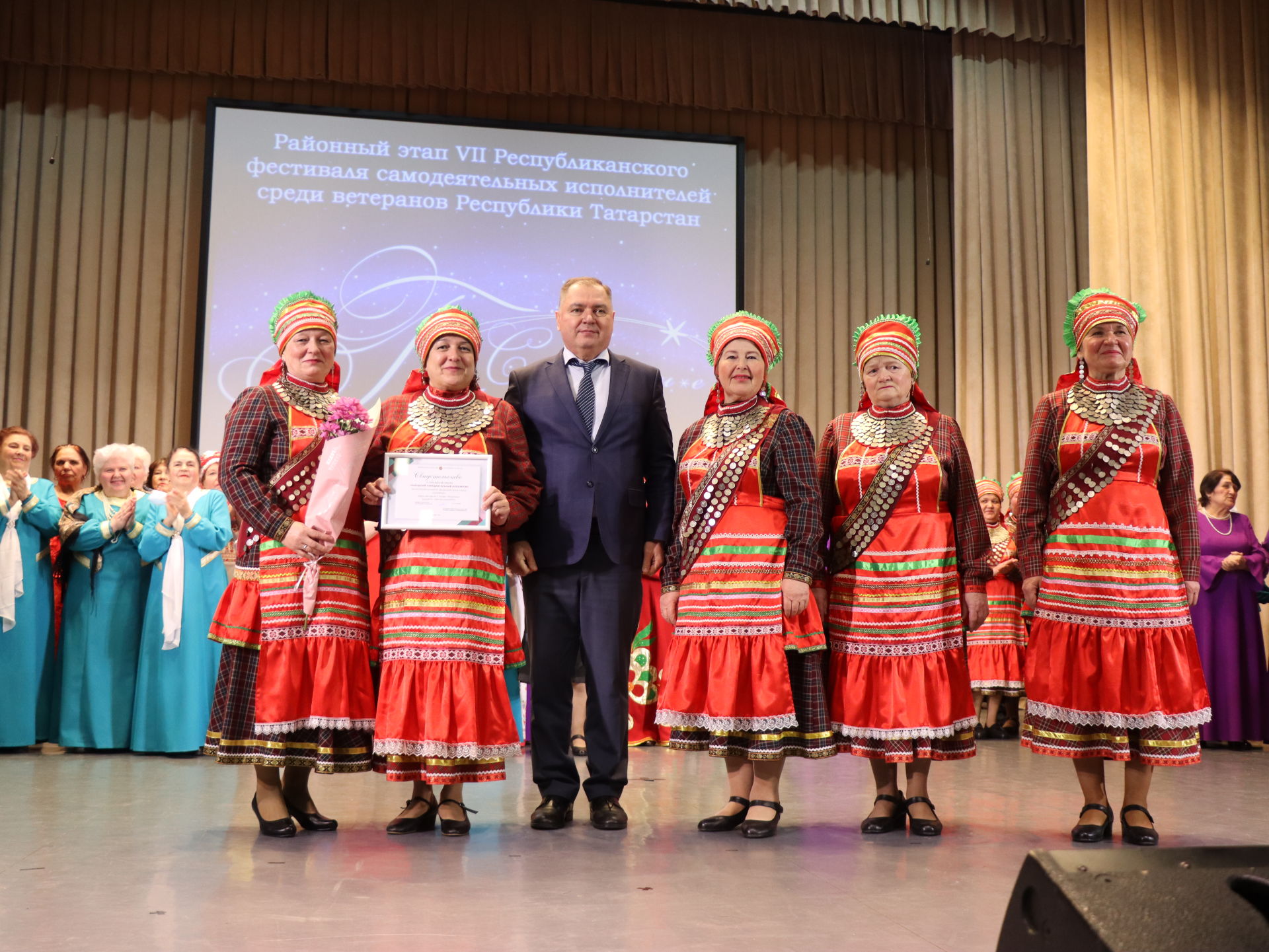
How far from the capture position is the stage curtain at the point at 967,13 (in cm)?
811

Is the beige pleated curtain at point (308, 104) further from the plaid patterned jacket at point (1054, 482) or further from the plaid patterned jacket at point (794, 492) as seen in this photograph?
the plaid patterned jacket at point (1054, 482)

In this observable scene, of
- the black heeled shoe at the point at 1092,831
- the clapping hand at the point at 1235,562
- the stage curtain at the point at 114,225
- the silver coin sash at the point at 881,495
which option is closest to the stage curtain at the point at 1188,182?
the clapping hand at the point at 1235,562

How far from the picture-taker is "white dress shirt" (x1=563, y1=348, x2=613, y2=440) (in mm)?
3617

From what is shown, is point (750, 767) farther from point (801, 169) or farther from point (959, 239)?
point (801, 169)

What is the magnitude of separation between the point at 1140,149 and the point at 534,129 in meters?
4.14

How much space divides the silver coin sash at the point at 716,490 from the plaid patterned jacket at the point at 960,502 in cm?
26

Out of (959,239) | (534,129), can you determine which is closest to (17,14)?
(534,129)

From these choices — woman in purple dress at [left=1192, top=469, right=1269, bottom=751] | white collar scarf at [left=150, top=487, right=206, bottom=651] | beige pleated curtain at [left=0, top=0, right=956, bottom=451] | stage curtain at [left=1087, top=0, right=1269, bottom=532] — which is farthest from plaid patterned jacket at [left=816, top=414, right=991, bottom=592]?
beige pleated curtain at [left=0, top=0, right=956, bottom=451]

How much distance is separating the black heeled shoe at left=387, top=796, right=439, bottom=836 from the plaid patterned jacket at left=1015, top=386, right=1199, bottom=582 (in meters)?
1.83

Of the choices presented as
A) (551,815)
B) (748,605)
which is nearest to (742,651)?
(748,605)

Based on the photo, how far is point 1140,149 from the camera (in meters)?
8.17

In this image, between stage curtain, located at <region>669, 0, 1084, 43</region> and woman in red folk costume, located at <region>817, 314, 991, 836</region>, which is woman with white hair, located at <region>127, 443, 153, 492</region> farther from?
stage curtain, located at <region>669, 0, 1084, 43</region>

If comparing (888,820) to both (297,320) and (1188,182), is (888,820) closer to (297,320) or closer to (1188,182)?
(297,320)

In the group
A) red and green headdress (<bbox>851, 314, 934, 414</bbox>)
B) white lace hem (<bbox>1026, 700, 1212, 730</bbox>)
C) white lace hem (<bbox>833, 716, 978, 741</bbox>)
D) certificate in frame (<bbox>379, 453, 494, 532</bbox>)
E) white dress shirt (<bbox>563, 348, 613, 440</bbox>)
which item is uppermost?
red and green headdress (<bbox>851, 314, 934, 414</bbox>)
